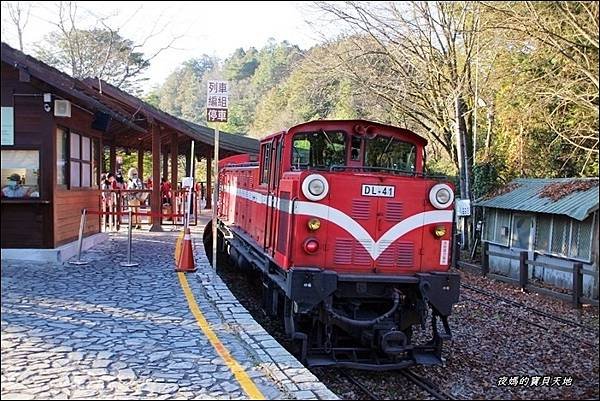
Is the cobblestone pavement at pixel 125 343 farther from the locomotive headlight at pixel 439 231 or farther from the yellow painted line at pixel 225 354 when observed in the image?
the locomotive headlight at pixel 439 231

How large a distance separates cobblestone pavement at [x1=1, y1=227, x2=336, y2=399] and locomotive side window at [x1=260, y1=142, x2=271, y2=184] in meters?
1.99

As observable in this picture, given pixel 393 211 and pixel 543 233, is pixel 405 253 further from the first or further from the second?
pixel 543 233

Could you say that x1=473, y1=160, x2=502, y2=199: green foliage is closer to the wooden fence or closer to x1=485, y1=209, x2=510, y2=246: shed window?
x1=485, y1=209, x2=510, y2=246: shed window

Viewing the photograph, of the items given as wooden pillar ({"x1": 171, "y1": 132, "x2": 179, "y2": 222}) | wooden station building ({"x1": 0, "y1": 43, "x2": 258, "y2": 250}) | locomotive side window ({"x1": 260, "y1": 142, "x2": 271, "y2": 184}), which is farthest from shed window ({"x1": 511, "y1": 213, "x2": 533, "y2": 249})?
wooden pillar ({"x1": 171, "y1": 132, "x2": 179, "y2": 222})

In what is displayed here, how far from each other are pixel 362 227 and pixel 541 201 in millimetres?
8070

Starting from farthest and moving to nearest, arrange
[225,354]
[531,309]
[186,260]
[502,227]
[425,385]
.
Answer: [502,227]
[186,260]
[531,309]
[425,385]
[225,354]

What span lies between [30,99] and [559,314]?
343 inches

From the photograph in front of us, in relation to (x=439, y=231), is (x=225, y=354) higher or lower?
lower

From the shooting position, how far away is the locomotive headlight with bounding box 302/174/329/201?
6.79 meters

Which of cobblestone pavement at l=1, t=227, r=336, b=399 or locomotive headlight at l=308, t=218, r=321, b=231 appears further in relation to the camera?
locomotive headlight at l=308, t=218, r=321, b=231

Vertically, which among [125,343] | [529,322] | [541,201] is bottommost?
[529,322]

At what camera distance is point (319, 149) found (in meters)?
7.93

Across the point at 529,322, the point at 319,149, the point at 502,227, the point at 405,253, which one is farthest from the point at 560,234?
the point at 319,149

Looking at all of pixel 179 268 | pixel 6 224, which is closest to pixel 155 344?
pixel 6 224
